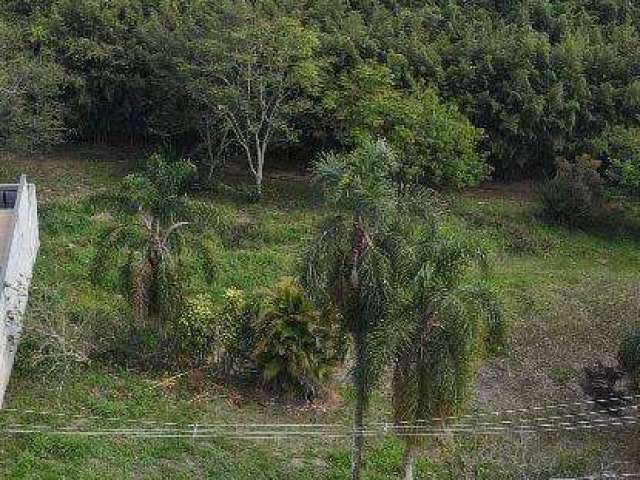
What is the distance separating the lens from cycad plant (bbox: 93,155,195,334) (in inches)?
628

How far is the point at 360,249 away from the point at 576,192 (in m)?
12.8

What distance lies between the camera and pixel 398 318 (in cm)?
1247

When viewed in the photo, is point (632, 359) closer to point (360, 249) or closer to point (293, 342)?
point (293, 342)

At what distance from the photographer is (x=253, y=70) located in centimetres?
2306

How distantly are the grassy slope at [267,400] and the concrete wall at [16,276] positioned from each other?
0.26 m

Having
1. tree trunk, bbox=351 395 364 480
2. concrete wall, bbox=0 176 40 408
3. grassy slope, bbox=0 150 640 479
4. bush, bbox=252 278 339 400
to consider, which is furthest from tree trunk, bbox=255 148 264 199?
tree trunk, bbox=351 395 364 480

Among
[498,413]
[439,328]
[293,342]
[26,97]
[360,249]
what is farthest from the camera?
[26,97]

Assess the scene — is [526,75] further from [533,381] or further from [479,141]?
[533,381]

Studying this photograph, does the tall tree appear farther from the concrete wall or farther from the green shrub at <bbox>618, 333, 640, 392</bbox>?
the green shrub at <bbox>618, 333, 640, 392</bbox>

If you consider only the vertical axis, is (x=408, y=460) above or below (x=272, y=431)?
above

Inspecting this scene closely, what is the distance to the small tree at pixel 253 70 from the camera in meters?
22.8

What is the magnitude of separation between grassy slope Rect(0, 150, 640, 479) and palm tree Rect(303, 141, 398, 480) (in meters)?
2.52

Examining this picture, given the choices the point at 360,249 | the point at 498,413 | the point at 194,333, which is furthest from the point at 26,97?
the point at 360,249

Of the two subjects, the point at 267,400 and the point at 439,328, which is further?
the point at 267,400
